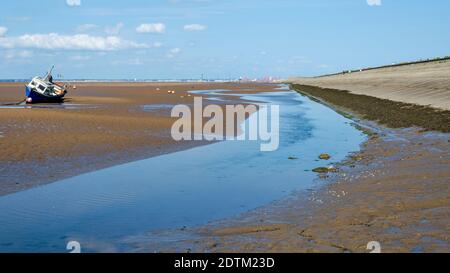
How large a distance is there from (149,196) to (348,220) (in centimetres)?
500

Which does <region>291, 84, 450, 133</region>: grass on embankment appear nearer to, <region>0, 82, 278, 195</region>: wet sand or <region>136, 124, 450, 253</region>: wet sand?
<region>136, 124, 450, 253</region>: wet sand

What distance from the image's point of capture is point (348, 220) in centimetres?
883

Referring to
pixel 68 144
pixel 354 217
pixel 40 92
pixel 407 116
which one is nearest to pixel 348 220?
pixel 354 217

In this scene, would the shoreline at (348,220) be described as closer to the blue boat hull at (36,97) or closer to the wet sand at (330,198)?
the wet sand at (330,198)

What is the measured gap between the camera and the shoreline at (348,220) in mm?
7539

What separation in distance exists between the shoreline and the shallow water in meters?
0.70

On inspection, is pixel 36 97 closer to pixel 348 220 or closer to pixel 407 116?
pixel 407 116

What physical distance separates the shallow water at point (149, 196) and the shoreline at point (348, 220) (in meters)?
0.70

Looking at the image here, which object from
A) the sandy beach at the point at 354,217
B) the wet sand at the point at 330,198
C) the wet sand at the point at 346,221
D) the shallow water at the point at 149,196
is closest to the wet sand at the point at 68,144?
the wet sand at the point at 330,198

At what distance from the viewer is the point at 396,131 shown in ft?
76.1

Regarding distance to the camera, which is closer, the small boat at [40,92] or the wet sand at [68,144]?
the wet sand at [68,144]

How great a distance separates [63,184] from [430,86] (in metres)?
35.4
